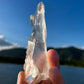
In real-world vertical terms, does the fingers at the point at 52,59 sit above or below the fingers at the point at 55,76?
above

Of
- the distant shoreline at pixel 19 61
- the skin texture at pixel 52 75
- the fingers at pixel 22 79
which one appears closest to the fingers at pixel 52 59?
the skin texture at pixel 52 75

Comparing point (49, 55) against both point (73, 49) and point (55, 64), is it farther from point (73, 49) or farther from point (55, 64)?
point (73, 49)

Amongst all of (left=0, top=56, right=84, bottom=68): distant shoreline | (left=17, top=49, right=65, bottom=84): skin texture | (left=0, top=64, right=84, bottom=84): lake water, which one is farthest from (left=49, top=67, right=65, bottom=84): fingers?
(left=0, top=56, right=84, bottom=68): distant shoreline

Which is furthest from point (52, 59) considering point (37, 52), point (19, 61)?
point (19, 61)

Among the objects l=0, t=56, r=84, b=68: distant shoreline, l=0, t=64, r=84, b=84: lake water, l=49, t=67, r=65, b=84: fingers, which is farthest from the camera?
l=0, t=56, r=84, b=68: distant shoreline

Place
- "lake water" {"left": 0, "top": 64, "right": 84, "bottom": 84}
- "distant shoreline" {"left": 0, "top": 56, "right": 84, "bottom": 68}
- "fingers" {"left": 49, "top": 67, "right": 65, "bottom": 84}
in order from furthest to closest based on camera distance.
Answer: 1. "distant shoreline" {"left": 0, "top": 56, "right": 84, "bottom": 68}
2. "lake water" {"left": 0, "top": 64, "right": 84, "bottom": 84}
3. "fingers" {"left": 49, "top": 67, "right": 65, "bottom": 84}

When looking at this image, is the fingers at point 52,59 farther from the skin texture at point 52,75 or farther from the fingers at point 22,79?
the fingers at point 22,79

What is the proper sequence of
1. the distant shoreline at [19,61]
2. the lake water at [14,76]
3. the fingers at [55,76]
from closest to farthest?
1. the fingers at [55,76]
2. the lake water at [14,76]
3. the distant shoreline at [19,61]

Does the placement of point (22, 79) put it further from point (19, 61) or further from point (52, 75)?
point (19, 61)

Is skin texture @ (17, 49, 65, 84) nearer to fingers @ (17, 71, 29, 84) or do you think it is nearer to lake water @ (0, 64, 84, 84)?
fingers @ (17, 71, 29, 84)

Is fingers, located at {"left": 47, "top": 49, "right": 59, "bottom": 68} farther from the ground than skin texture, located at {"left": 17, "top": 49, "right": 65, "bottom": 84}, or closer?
farther from the ground
